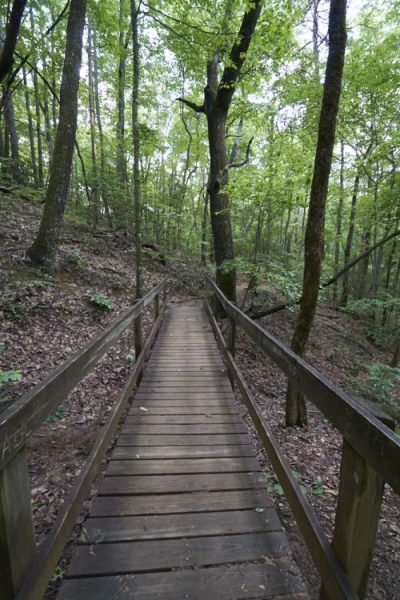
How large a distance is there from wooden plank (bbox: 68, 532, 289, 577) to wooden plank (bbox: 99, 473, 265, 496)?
489 mm

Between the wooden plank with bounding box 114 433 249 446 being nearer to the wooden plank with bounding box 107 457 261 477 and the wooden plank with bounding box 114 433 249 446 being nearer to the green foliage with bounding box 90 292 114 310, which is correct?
the wooden plank with bounding box 107 457 261 477

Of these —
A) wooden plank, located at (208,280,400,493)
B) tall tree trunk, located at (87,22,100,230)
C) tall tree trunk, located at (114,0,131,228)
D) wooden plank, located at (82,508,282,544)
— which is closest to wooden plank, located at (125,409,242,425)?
wooden plank, located at (82,508,282,544)

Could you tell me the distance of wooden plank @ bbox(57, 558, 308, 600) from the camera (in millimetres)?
1796

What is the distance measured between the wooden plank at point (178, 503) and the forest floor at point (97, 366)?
0.29m

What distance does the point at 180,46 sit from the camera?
8.45 m

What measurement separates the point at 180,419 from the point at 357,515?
2.73 m

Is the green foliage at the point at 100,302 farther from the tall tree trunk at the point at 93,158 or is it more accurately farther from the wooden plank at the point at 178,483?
the tall tree trunk at the point at 93,158

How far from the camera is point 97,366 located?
5.75 m

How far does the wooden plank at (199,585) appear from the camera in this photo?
1796 millimetres

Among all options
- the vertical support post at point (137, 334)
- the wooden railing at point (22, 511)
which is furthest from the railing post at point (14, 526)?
the vertical support post at point (137, 334)

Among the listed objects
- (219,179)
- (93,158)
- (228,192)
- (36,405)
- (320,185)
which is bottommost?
(36,405)

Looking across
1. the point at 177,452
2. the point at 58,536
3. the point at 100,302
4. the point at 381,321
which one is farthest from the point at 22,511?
the point at 381,321

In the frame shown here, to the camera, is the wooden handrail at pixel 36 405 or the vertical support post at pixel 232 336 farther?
the vertical support post at pixel 232 336

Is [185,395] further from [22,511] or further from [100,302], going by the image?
[100,302]
